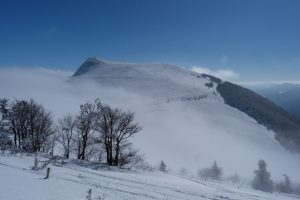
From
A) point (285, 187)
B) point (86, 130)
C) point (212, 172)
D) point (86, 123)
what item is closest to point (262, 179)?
point (285, 187)

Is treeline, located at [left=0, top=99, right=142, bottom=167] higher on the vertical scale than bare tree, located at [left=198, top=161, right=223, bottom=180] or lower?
higher

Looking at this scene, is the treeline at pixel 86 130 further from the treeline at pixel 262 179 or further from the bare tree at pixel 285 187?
the bare tree at pixel 285 187

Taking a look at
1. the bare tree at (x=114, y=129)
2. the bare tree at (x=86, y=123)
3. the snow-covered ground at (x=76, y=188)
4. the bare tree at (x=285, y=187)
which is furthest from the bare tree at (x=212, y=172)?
the snow-covered ground at (x=76, y=188)

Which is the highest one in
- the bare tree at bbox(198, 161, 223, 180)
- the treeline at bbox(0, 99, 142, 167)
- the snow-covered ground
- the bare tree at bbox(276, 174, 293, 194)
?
the treeline at bbox(0, 99, 142, 167)

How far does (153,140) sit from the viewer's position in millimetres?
188500

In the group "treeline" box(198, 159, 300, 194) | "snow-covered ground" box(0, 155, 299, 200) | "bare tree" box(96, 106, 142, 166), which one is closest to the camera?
"snow-covered ground" box(0, 155, 299, 200)

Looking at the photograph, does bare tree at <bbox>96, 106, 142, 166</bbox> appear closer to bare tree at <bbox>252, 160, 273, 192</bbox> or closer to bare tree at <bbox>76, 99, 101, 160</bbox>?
bare tree at <bbox>76, 99, 101, 160</bbox>

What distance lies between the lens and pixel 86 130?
4456 centimetres

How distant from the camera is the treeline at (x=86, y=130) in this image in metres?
38.8

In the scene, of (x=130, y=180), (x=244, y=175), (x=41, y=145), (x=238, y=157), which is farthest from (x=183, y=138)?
(x=130, y=180)

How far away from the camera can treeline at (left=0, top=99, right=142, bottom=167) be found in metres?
38.8

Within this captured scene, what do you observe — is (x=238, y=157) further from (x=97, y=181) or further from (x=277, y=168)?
(x=97, y=181)

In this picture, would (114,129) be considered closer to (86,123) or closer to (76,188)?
(86,123)

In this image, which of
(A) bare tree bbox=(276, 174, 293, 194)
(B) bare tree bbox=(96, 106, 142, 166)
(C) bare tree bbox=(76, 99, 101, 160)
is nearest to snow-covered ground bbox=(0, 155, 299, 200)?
(B) bare tree bbox=(96, 106, 142, 166)
